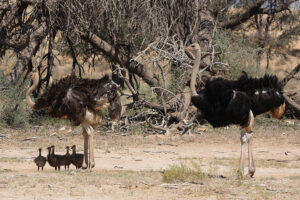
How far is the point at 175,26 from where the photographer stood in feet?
48.7

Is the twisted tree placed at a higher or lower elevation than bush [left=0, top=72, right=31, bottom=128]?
higher

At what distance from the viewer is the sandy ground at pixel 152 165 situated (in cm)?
729

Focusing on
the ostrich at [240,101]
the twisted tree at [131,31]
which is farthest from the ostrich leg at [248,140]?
the twisted tree at [131,31]

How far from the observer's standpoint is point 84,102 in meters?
8.87

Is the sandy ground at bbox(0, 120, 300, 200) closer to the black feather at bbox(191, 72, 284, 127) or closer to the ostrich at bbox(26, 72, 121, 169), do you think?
the ostrich at bbox(26, 72, 121, 169)

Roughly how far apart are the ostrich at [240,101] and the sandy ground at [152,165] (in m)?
0.74

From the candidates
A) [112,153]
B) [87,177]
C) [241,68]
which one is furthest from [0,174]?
[241,68]

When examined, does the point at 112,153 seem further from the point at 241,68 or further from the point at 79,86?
the point at 241,68

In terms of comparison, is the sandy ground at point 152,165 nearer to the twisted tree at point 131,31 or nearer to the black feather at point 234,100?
the black feather at point 234,100

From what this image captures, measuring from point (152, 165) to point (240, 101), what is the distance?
233cm

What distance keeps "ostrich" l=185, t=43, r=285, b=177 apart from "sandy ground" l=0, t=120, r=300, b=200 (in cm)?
74

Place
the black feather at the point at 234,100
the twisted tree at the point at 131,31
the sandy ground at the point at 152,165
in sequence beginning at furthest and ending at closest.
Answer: the twisted tree at the point at 131,31 < the black feather at the point at 234,100 < the sandy ground at the point at 152,165

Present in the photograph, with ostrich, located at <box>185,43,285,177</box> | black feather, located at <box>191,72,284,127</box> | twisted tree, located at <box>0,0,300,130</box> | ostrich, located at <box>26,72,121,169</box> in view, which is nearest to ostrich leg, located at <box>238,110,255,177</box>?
ostrich, located at <box>185,43,285,177</box>

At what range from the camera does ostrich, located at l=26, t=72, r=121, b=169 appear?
8836 mm
